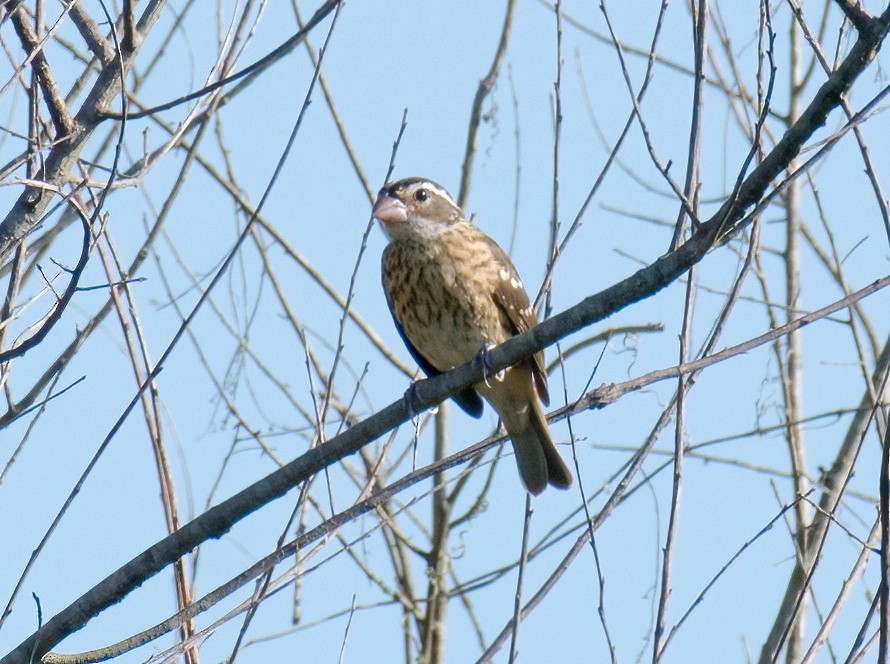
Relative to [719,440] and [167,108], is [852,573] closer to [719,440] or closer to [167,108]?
[719,440]

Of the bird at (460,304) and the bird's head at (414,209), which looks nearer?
the bird at (460,304)

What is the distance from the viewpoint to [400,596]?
559 cm

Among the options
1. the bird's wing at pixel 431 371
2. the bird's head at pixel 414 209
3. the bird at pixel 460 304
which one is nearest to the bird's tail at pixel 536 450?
the bird at pixel 460 304

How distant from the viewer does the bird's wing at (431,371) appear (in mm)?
5250

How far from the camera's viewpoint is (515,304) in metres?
5.08

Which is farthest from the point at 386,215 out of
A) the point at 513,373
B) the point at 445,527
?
the point at 445,527

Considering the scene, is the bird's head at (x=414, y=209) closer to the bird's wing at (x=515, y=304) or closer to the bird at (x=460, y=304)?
the bird at (x=460, y=304)

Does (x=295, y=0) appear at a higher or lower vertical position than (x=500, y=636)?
higher

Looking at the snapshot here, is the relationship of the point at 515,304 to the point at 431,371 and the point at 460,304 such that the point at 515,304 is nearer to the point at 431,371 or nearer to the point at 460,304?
the point at 460,304

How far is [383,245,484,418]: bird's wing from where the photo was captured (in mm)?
5250

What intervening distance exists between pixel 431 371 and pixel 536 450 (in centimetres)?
53

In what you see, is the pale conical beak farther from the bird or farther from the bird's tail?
the bird's tail

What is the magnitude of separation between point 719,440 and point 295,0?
2.26 meters

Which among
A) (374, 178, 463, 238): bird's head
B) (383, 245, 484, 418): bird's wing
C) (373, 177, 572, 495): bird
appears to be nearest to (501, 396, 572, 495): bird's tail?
(373, 177, 572, 495): bird
